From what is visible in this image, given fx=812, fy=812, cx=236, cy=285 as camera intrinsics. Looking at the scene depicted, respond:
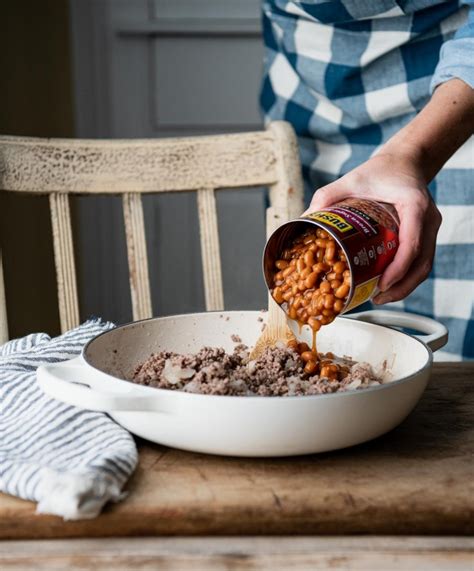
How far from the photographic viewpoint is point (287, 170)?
1326 millimetres

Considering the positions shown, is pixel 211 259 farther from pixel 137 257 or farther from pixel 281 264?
pixel 281 264

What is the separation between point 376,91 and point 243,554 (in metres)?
1.03

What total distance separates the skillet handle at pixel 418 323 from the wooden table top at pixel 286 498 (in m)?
0.20

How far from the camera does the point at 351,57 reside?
1.45 m

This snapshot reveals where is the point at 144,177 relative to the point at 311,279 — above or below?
above

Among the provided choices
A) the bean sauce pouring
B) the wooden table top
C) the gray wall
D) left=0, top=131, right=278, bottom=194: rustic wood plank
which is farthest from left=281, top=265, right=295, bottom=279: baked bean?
the gray wall

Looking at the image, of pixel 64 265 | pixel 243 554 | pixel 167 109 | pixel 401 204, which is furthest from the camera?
pixel 167 109

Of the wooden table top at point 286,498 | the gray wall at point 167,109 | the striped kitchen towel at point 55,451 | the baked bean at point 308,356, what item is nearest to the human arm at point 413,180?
the baked bean at point 308,356

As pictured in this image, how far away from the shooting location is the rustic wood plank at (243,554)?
1.92 feet

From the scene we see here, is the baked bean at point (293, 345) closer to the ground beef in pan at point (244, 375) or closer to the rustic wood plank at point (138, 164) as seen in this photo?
the ground beef in pan at point (244, 375)

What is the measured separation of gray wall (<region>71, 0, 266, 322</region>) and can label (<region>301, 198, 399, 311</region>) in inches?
68.1

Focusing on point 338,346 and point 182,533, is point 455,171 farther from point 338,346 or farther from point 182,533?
point 182,533

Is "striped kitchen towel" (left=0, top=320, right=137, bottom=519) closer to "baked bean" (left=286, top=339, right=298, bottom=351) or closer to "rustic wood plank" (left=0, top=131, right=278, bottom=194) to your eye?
Result: "baked bean" (left=286, top=339, right=298, bottom=351)

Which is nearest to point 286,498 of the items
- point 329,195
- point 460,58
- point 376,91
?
point 329,195
